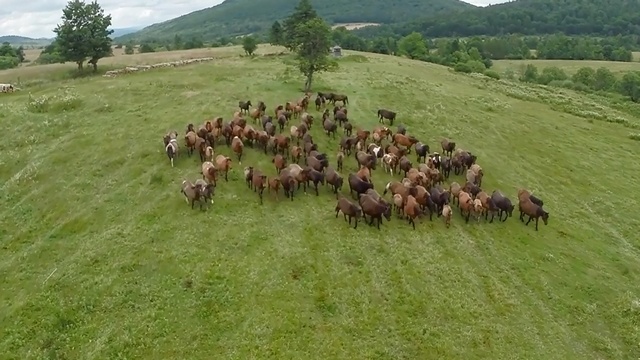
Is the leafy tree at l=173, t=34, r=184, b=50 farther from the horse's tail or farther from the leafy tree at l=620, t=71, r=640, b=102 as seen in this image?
the horse's tail

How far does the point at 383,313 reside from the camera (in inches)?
688

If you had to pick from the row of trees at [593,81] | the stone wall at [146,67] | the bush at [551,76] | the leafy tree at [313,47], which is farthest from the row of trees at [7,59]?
the bush at [551,76]

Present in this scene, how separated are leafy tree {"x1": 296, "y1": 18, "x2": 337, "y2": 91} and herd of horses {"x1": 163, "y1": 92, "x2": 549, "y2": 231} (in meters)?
9.66

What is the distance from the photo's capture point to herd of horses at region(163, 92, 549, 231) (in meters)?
22.8

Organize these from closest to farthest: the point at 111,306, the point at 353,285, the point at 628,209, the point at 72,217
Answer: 1. the point at 111,306
2. the point at 353,285
3. the point at 72,217
4. the point at 628,209

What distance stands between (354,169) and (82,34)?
36832 mm

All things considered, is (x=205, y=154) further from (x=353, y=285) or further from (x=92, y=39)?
(x=92, y=39)

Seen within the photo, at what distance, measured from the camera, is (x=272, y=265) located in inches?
755

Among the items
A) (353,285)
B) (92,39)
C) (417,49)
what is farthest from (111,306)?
(417,49)

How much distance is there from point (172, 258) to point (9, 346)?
5.64 m

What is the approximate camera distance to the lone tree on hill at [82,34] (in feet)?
166

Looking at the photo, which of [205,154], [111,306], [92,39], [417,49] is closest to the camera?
[111,306]

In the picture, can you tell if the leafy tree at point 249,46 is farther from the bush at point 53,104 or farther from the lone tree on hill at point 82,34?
the bush at point 53,104

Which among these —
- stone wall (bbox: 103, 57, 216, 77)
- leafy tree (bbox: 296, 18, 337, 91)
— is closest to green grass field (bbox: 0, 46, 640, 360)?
leafy tree (bbox: 296, 18, 337, 91)
